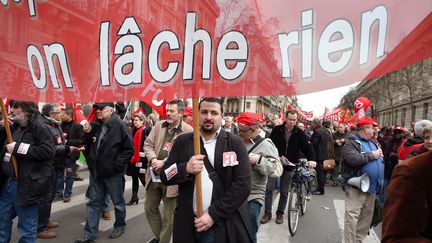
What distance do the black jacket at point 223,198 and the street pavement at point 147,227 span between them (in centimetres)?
292

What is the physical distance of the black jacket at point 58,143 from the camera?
534 centimetres

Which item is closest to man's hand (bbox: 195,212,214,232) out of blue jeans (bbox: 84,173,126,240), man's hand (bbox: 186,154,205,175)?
man's hand (bbox: 186,154,205,175)

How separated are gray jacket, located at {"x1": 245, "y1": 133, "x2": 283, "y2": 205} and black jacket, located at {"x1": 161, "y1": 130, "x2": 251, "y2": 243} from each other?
1075 mm

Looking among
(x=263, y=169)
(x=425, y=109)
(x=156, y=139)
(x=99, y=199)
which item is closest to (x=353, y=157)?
(x=263, y=169)

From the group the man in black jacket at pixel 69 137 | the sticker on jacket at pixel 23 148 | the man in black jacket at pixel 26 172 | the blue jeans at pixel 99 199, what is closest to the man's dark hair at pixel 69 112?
the man in black jacket at pixel 69 137

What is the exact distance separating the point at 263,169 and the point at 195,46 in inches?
76.2

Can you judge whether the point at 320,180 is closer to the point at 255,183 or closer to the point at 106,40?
the point at 255,183

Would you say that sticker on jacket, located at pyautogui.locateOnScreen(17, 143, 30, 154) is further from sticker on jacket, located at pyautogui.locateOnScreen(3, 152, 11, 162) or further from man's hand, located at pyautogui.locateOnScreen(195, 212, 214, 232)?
man's hand, located at pyautogui.locateOnScreen(195, 212, 214, 232)

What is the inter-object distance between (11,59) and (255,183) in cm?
276

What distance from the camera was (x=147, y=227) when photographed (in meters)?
5.96

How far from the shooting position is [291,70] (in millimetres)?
2113

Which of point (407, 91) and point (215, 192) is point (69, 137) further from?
point (407, 91)

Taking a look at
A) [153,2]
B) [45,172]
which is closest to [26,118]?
[45,172]

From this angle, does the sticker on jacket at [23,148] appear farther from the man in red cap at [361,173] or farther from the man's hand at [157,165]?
the man in red cap at [361,173]
